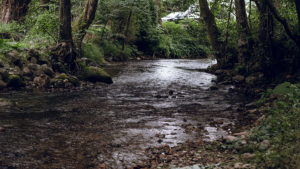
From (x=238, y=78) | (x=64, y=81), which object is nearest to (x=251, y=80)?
(x=238, y=78)

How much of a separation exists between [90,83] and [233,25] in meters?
5.12

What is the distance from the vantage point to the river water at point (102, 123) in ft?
11.5

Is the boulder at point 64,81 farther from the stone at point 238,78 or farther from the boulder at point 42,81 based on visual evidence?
the stone at point 238,78

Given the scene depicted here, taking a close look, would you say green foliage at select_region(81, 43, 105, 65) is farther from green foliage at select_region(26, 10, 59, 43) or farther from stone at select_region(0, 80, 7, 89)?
stone at select_region(0, 80, 7, 89)

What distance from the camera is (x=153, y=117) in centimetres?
550

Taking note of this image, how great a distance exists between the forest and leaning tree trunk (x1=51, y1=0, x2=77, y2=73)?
0.03 meters

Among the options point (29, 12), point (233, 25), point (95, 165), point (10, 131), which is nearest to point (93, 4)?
point (29, 12)

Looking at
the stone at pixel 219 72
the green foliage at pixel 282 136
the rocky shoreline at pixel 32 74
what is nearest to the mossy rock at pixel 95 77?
the rocky shoreline at pixel 32 74

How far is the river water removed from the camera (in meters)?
3.51

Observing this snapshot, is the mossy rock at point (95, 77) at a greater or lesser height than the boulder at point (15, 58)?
lesser

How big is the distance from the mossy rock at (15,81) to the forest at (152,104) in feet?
0.08

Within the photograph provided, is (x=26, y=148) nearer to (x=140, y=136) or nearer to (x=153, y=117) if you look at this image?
(x=140, y=136)

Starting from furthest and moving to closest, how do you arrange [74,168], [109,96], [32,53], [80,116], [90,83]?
[90,83]
[32,53]
[109,96]
[80,116]
[74,168]

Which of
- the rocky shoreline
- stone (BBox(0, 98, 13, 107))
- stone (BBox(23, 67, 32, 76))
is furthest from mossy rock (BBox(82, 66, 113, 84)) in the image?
stone (BBox(0, 98, 13, 107))
